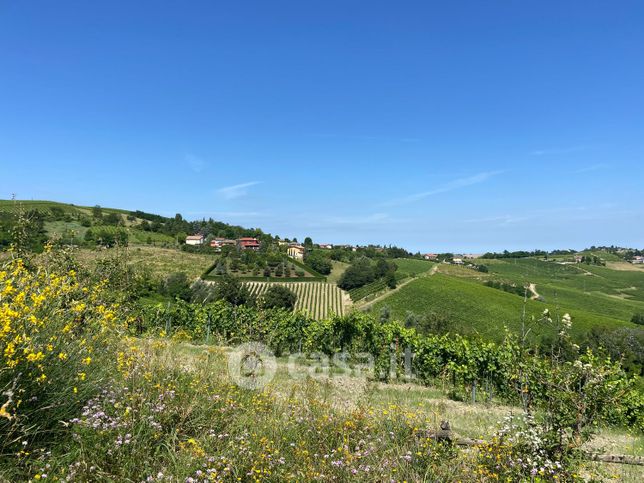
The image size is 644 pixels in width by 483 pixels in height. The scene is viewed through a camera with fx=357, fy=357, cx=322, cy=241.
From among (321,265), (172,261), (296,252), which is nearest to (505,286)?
(321,265)

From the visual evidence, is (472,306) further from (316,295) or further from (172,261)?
(172,261)

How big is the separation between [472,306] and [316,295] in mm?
27076

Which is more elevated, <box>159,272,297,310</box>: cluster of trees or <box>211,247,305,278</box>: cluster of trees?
<box>211,247,305,278</box>: cluster of trees

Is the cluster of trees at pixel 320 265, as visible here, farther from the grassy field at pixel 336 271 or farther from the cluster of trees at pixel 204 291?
the cluster of trees at pixel 204 291

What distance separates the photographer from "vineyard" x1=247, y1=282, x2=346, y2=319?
5806 centimetres

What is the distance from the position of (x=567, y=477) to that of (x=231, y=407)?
3371mm

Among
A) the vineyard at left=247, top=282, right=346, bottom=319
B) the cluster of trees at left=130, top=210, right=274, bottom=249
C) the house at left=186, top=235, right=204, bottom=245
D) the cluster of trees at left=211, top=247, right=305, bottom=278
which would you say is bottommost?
the vineyard at left=247, top=282, right=346, bottom=319

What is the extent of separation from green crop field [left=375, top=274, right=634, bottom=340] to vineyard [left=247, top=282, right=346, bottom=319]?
868 cm

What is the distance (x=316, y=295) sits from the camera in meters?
65.4

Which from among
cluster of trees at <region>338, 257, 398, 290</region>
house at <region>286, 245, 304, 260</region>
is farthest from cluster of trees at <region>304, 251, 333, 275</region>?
house at <region>286, 245, 304, 260</region>

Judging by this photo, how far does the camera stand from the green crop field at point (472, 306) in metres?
43.1

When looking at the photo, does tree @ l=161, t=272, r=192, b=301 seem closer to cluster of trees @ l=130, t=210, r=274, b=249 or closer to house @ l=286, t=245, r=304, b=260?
cluster of trees @ l=130, t=210, r=274, b=249

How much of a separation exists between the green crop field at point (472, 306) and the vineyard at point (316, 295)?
8680mm

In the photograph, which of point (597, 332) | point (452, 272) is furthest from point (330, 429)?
point (452, 272)
